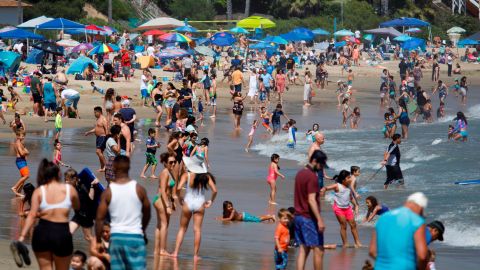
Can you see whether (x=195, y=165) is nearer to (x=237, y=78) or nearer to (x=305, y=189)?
(x=305, y=189)

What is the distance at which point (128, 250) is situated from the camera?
27.3 ft

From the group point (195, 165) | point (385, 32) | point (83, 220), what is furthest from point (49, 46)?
point (83, 220)

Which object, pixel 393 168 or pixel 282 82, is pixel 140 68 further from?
pixel 393 168

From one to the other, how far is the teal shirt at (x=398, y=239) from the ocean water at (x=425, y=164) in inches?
290

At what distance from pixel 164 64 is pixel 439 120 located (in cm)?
1509

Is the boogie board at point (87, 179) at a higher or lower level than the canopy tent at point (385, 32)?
higher

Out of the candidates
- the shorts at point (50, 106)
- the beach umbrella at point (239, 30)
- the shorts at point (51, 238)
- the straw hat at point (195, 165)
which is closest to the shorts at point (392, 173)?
the straw hat at point (195, 165)

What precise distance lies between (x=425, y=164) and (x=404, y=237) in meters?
17.5

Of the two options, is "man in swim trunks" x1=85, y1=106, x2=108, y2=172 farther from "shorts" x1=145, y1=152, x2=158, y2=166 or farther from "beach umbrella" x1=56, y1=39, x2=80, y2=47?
"beach umbrella" x1=56, y1=39, x2=80, y2=47

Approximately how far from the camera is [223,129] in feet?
98.4

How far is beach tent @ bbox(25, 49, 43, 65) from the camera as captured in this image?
39.8 metres

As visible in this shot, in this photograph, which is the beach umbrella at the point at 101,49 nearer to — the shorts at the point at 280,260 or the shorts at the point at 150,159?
the shorts at the point at 150,159

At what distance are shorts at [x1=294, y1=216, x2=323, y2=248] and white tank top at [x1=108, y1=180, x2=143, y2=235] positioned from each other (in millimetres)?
2272

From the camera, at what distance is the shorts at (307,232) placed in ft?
33.4
